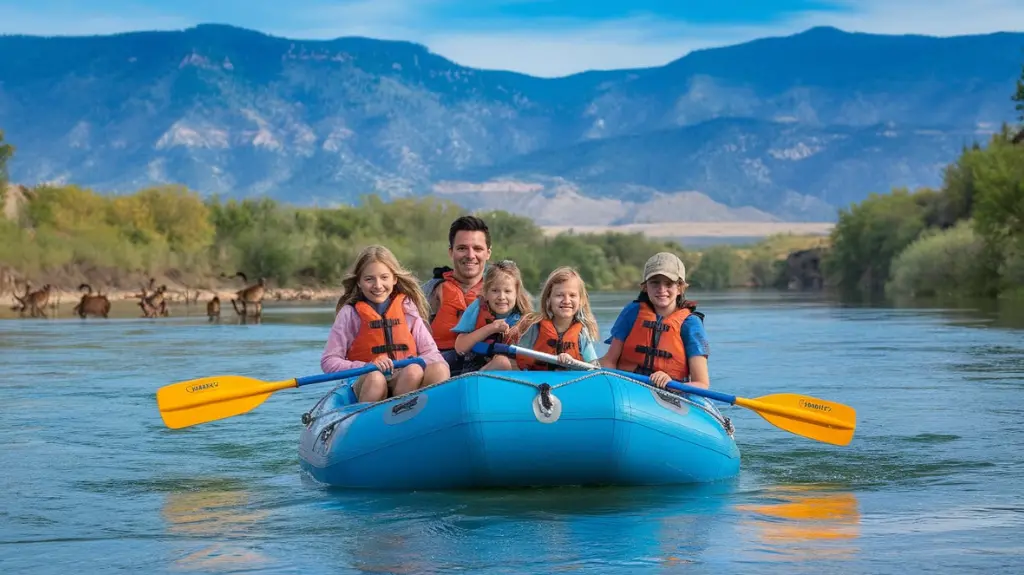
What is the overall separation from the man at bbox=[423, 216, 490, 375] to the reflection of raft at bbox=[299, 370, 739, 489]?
42.6 inches

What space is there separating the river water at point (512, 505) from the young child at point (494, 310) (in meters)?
0.90

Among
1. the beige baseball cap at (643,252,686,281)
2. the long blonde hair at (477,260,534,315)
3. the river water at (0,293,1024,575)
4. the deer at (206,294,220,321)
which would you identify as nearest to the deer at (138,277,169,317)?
the deer at (206,294,220,321)

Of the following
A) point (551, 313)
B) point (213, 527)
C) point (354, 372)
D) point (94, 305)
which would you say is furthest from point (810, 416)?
point (94, 305)

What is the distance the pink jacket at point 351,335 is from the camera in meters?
8.94

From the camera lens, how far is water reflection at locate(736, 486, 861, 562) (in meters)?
6.88

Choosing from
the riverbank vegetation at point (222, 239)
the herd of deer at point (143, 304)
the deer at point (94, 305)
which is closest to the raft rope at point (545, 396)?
the herd of deer at point (143, 304)

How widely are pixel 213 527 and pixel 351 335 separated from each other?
170 centimetres

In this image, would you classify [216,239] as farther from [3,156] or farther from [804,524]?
[804,524]

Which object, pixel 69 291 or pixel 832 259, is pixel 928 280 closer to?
pixel 832 259

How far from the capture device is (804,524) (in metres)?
7.61

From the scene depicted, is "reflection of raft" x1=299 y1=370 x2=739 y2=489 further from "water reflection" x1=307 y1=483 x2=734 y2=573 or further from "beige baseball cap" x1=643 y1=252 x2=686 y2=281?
"beige baseball cap" x1=643 y1=252 x2=686 y2=281

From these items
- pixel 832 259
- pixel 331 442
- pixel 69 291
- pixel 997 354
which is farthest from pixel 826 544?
pixel 832 259

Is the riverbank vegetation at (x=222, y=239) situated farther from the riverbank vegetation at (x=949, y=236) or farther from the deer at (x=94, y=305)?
the deer at (x=94, y=305)

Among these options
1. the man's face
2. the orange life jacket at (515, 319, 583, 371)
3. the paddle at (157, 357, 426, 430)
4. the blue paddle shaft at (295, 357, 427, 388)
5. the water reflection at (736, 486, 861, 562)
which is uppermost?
the man's face
